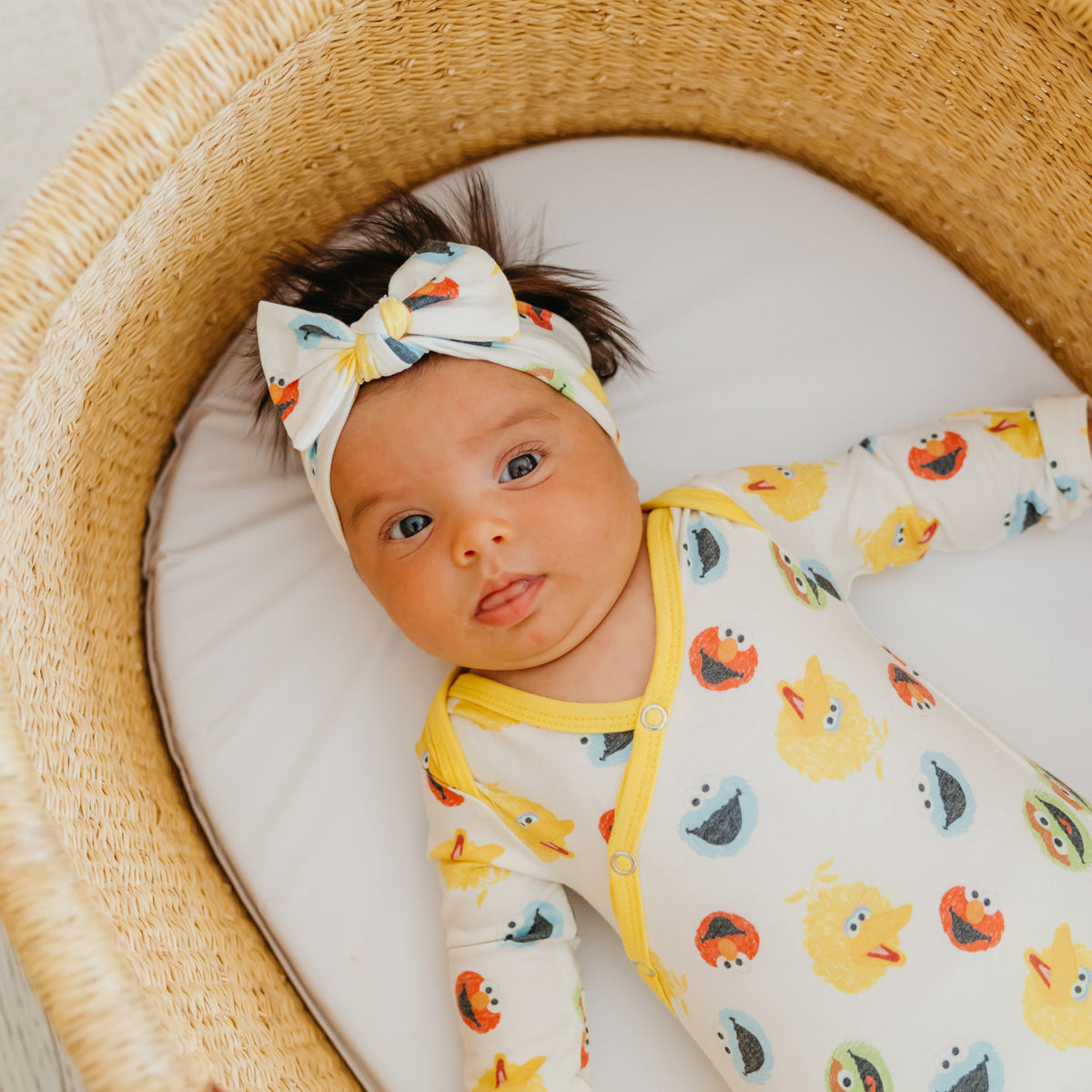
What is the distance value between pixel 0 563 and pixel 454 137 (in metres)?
0.66

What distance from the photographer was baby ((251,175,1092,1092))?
0.78 m

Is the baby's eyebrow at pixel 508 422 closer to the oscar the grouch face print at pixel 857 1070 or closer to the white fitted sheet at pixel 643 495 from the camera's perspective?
the white fitted sheet at pixel 643 495

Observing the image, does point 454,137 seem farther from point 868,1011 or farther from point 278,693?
point 868,1011

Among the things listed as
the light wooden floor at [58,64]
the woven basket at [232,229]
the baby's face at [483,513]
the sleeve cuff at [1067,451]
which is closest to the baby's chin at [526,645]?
the baby's face at [483,513]

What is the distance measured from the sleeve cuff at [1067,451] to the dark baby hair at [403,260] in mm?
403

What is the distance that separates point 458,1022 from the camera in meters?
0.95

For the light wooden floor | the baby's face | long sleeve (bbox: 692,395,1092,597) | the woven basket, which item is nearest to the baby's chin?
the baby's face

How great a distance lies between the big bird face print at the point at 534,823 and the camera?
0.86 meters

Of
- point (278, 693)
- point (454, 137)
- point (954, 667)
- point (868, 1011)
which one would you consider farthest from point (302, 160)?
point (868, 1011)

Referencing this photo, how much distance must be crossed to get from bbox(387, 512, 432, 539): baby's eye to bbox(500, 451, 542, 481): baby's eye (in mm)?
75

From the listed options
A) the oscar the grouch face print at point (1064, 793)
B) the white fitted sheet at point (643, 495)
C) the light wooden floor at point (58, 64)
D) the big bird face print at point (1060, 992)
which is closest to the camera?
the big bird face print at point (1060, 992)

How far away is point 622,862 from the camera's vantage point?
822mm

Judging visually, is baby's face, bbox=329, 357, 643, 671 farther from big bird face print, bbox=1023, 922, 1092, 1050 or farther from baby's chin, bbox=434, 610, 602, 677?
big bird face print, bbox=1023, 922, 1092, 1050

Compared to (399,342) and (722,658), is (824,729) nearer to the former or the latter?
(722,658)
